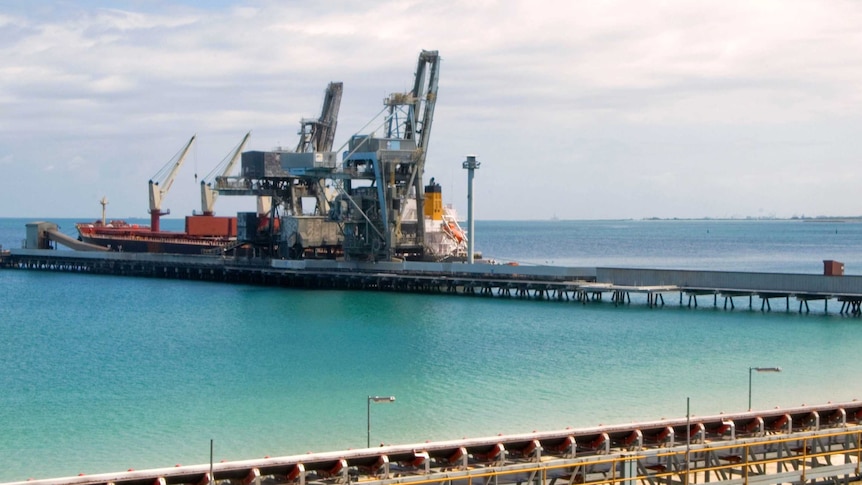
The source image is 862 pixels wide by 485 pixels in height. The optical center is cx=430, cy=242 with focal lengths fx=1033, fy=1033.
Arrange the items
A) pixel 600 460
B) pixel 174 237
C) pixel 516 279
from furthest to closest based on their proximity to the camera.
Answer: pixel 174 237
pixel 516 279
pixel 600 460

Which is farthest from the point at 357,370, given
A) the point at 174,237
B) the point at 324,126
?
the point at 174,237

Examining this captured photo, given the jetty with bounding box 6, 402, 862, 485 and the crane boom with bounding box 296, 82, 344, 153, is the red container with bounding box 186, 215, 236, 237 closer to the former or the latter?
the crane boom with bounding box 296, 82, 344, 153

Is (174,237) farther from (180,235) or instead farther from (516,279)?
(516,279)

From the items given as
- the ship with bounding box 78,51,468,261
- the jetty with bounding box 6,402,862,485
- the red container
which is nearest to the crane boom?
the ship with bounding box 78,51,468,261

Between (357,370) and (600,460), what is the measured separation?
2021 cm

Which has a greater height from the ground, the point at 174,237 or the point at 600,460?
the point at 174,237

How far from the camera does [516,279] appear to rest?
227ft

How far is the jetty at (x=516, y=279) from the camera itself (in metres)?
60.1

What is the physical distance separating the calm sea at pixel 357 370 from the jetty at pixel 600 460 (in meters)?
7.02

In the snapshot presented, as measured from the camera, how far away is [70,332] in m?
53.7

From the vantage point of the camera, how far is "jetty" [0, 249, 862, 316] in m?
60.1

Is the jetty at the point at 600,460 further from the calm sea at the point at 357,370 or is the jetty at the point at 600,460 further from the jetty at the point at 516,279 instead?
the jetty at the point at 516,279

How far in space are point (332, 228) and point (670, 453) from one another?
208 ft

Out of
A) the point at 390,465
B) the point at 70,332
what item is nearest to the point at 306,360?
the point at 70,332
